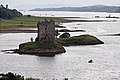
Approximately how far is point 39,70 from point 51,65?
841 centimetres

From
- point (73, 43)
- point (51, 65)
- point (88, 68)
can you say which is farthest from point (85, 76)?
point (73, 43)

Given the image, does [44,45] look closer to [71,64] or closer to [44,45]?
[44,45]

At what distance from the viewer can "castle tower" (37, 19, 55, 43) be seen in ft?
369

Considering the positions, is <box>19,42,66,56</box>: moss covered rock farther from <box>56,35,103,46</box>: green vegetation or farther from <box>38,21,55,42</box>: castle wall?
<box>56,35,103,46</box>: green vegetation

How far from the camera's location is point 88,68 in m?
84.9

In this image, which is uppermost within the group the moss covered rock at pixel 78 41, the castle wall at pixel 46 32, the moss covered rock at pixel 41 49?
the castle wall at pixel 46 32

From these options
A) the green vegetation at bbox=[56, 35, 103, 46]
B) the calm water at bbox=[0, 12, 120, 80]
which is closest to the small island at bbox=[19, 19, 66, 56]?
the calm water at bbox=[0, 12, 120, 80]

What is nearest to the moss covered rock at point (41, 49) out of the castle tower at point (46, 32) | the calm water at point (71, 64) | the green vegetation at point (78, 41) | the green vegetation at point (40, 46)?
the green vegetation at point (40, 46)

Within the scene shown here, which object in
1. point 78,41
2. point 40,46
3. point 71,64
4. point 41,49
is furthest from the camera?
point 78,41

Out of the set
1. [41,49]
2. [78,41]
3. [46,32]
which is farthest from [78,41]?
[41,49]

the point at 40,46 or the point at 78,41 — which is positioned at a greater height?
the point at 40,46

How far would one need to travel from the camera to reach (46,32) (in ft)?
372

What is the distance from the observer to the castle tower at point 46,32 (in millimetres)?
112438

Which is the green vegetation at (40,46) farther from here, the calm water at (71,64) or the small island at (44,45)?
the calm water at (71,64)
